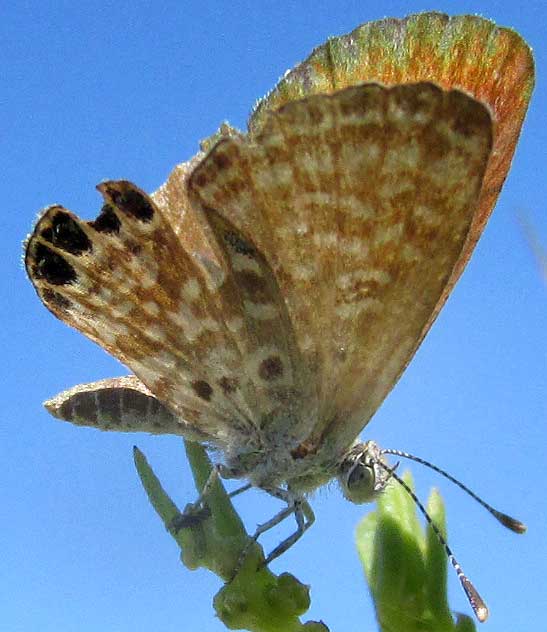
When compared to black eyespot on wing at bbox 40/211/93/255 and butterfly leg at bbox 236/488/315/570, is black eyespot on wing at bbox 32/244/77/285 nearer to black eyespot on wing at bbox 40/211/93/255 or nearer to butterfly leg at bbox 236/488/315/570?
black eyespot on wing at bbox 40/211/93/255

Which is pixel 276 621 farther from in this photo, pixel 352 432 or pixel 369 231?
pixel 369 231

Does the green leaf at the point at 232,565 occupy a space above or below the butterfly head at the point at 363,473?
below

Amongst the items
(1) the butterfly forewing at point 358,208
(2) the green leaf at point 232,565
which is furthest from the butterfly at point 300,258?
(2) the green leaf at point 232,565

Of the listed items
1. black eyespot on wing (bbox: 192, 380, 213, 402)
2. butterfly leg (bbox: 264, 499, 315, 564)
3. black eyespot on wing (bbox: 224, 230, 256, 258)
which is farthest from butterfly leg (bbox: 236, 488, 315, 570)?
black eyespot on wing (bbox: 224, 230, 256, 258)

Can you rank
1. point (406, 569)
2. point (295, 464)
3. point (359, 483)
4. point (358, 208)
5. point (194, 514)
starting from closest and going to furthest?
point (406, 569) < point (194, 514) < point (358, 208) < point (359, 483) < point (295, 464)

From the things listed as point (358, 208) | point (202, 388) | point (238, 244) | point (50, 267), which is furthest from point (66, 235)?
point (358, 208)

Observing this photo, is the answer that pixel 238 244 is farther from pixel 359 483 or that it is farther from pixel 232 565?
pixel 232 565

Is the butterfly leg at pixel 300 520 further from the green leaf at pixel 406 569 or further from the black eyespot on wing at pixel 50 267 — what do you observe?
the black eyespot on wing at pixel 50 267
